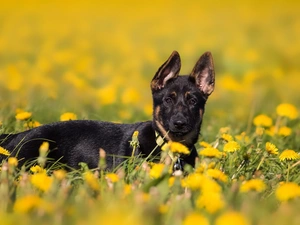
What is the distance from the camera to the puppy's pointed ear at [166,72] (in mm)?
6230

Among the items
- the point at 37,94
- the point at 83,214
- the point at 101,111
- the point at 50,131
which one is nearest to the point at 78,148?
the point at 50,131

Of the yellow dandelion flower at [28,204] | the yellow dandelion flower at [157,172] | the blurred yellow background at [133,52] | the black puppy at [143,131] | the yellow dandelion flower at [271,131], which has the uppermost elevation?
the yellow dandelion flower at [28,204]

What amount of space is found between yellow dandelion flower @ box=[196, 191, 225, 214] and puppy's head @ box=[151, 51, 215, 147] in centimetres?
193

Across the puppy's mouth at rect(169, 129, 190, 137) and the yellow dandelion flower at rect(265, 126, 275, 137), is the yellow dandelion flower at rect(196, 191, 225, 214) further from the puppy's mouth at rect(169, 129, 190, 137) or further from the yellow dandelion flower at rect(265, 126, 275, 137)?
the yellow dandelion flower at rect(265, 126, 275, 137)

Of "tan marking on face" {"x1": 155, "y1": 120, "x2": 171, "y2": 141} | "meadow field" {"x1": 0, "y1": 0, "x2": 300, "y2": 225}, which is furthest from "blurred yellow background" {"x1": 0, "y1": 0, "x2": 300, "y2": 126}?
"tan marking on face" {"x1": 155, "y1": 120, "x2": 171, "y2": 141}

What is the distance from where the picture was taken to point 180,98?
618 centimetres

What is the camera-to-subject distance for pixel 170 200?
4.30 meters

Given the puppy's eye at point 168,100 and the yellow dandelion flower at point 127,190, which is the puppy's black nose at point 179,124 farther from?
the yellow dandelion flower at point 127,190

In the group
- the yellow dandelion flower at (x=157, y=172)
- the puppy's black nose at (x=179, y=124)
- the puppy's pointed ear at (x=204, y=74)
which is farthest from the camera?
the puppy's pointed ear at (x=204, y=74)

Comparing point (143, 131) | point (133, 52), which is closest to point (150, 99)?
point (133, 52)

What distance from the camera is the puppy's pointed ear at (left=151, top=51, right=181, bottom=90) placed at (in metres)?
6.23

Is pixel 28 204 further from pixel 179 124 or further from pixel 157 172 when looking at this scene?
pixel 179 124

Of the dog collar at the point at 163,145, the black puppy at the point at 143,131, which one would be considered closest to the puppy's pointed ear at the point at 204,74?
the black puppy at the point at 143,131

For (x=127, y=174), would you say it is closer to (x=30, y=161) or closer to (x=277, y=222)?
(x=30, y=161)
